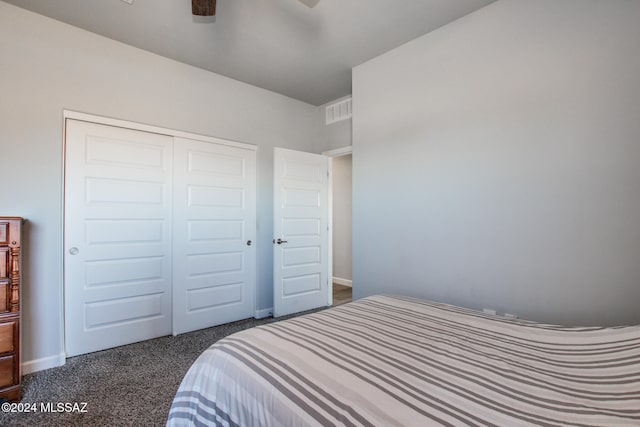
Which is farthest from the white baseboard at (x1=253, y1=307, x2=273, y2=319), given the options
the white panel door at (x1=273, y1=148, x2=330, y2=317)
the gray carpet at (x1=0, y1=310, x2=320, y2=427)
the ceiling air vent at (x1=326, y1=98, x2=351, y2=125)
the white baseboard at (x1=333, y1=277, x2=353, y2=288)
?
the ceiling air vent at (x1=326, y1=98, x2=351, y2=125)

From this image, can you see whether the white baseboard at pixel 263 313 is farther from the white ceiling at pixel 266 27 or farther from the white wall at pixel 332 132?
the white ceiling at pixel 266 27

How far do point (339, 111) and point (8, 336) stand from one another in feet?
12.5

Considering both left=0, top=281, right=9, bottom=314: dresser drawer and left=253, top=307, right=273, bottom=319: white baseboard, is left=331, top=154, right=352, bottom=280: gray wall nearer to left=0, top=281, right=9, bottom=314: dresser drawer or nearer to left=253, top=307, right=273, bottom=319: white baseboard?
left=253, top=307, right=273, bottom=319: white baseboard

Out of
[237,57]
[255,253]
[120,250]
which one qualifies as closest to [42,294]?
[120,250]

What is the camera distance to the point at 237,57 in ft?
9.93

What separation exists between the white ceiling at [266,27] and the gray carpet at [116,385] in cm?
280

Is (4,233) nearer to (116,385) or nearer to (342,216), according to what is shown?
(116,385)

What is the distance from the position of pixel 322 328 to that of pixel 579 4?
259 centimetres

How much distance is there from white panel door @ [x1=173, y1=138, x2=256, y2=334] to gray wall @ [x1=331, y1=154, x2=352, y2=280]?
231 cm

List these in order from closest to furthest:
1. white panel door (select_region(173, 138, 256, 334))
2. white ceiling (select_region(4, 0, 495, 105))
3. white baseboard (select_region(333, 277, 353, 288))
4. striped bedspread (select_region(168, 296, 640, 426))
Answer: striped bedspread (select_region(168, 296, 640, 426))
white ceiling (select_region(4, 0, 495, 105))
white panel door (select_region(173, 138, 256, 334))
white baseboard (select_region(333, 277, 353, 288))

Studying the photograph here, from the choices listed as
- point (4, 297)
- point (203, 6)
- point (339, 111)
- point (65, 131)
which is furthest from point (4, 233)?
point (339, 111)

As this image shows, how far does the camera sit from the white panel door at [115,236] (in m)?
2.57

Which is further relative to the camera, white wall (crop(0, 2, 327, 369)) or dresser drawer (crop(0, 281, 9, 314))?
white wall (crop(0, 2, 327, 369))

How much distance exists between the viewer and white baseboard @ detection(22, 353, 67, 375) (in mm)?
2314
